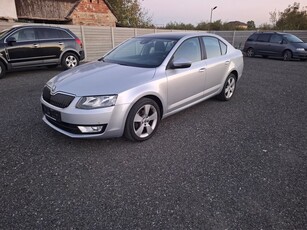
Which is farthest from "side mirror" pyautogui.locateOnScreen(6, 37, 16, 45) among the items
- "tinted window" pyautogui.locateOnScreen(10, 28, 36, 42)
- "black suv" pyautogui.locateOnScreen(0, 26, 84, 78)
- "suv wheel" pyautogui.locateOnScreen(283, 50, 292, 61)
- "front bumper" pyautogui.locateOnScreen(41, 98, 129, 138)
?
"suv wheel" pyautogui.locateOnScreen(283, 50, 292, 61)

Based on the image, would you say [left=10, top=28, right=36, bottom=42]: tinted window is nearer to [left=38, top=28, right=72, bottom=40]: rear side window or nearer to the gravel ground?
[left=38, top=28, right=72, bottom=40]: rear side window

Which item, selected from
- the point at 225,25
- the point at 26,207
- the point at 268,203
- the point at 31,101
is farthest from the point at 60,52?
the point at 225,25

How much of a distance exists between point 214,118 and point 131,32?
12717mm

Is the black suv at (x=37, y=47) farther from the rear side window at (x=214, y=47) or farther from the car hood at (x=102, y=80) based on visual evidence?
the rear side window at (x=214, y=47)

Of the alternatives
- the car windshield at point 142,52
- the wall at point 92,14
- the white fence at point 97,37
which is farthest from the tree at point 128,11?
the car windshield at point 142,52

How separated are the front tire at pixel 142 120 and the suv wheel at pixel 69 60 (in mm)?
7058

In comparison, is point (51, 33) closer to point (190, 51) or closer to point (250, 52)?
point (190, 51)

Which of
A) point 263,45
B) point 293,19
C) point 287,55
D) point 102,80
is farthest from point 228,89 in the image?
point 293,19

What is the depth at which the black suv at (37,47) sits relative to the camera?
25.4 ft

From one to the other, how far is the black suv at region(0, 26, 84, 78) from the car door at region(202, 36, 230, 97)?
259 inches

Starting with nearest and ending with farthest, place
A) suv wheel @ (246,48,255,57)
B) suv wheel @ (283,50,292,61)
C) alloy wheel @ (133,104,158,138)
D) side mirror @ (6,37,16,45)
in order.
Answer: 1. alloy wheel @ (133,104,158,138)
2. side mirror @ (6,37,16,45)
3. suv wheel @ (283,50,292,61)
4. suv wheel @ (246,48,255,57)

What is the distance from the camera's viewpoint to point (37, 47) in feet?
27.3

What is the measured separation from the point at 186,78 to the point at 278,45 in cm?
1324

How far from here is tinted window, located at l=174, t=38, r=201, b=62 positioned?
387 cm
